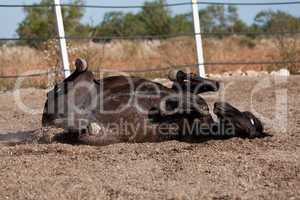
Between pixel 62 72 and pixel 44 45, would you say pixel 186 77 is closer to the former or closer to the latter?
pixel 62 72

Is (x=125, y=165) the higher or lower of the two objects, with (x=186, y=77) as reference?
lower

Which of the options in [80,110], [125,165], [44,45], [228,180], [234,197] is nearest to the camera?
[234,197]

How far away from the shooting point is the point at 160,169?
12.2 feet

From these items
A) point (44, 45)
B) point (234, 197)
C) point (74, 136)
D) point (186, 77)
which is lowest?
point (234, 197)

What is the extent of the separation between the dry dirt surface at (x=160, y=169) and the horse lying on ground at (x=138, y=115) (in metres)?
0.08

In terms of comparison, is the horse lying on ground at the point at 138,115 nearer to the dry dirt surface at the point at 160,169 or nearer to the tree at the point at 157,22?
the dry dirt surface at the point at 160,169

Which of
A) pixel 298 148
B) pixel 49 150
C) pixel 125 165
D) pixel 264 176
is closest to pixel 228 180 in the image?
pixel 264 176

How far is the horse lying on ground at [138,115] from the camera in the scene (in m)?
4.43

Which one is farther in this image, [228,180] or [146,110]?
[146,110]

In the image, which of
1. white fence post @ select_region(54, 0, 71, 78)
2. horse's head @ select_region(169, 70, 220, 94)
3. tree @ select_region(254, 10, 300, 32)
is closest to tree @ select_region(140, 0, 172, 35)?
tree @ select_region(254, 10, 300, 32)

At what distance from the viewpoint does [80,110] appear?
14.8ft

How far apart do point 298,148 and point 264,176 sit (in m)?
0.89

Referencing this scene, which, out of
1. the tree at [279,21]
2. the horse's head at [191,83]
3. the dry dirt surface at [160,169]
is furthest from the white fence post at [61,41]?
the tree at [279,21]

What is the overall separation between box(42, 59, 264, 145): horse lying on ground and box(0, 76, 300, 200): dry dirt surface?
85 mm
